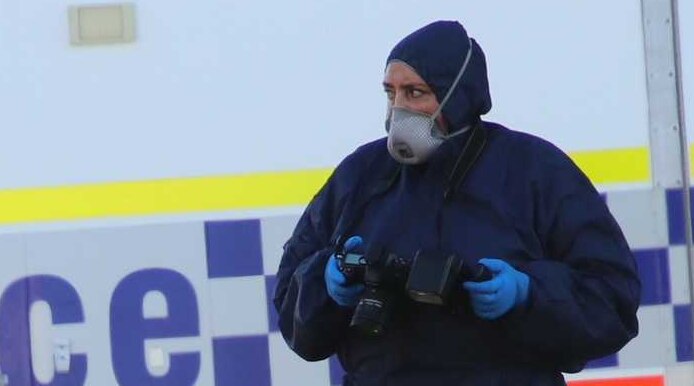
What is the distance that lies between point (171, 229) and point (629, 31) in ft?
3.16

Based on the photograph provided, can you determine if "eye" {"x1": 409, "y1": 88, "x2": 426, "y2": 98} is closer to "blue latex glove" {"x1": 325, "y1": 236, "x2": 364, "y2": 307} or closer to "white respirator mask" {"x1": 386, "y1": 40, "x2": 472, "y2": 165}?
"white respirator mask" {"x1": 386, "y1": 40, "x2": 472, "y2": 165}

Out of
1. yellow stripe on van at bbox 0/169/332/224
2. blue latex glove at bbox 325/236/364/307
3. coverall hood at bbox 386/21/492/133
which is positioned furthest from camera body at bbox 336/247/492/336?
yellow stripe on van at bbox 0/169/332/224

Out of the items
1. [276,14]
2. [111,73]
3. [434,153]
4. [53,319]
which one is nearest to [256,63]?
[276,14]

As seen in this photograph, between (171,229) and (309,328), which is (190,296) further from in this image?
Answer: (309,328)

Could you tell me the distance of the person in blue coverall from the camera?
1.76 m

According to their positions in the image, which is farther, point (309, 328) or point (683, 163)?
point (683, 163)

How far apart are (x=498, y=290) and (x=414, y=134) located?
262 millimetres

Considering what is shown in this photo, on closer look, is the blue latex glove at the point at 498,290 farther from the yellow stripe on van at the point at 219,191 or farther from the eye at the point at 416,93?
the yellow stripe on van at the point at 219,191

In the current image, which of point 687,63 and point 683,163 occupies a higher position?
point 687,63

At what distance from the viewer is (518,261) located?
1776 mm

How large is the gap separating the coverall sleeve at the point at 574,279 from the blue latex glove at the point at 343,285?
0.71 ft

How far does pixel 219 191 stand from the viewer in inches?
98.7

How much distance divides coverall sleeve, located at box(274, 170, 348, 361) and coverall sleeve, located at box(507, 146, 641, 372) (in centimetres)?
27

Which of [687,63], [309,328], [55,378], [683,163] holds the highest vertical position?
[687,63]
